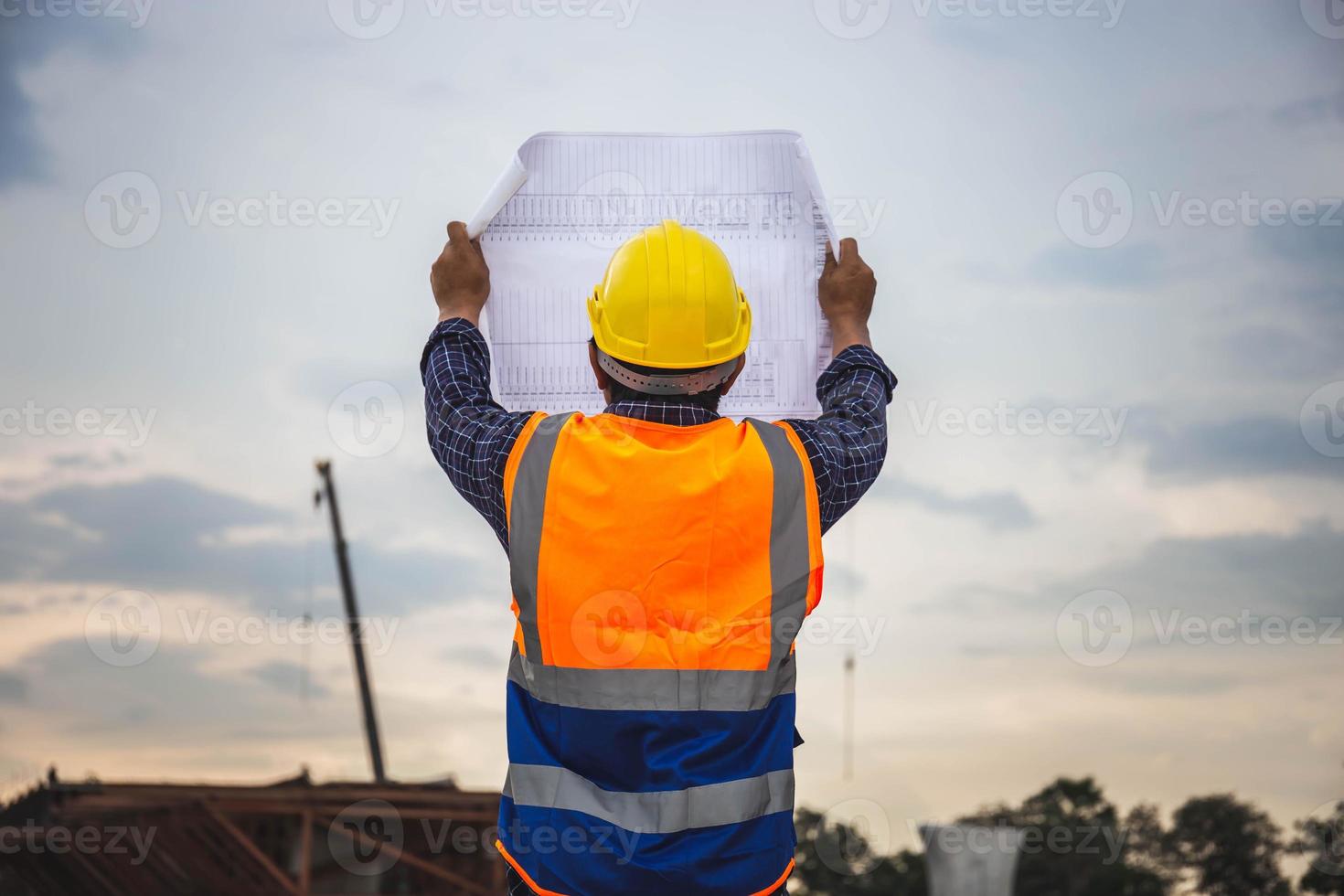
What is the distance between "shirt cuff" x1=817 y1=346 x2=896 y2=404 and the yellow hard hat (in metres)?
0.40

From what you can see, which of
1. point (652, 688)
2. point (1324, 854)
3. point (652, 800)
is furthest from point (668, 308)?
point (1324, 854)

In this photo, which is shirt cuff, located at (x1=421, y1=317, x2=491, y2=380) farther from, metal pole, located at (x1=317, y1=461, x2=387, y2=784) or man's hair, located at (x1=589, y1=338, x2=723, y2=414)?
metal pole, located at (x1=317, y1=461, x2=387, y2=784)

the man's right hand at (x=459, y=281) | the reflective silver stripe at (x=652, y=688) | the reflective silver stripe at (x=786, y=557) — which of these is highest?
the man's right hand at (x=459, y=281)

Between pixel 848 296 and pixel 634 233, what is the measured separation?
72 centimetres

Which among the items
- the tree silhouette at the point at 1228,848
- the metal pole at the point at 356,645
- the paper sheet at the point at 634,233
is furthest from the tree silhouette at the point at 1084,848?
the paper sheet at the point at 634,233

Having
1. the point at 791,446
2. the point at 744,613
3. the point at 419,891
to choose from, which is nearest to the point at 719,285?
the point at 791,446

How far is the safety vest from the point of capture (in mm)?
3061

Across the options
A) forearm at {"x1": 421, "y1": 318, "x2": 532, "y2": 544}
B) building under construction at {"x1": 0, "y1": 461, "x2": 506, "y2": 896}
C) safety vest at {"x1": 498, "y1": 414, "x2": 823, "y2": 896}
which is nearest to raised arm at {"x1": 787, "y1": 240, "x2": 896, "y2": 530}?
safety vest at {"x1": 498, "y1": 414, "x2": 823, "y2": 896}

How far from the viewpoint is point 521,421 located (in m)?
3.28

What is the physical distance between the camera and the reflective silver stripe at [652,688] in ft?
10.1

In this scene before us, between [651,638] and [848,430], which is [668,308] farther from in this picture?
[651,638]

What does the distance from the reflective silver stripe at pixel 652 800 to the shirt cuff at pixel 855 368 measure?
1.23 m

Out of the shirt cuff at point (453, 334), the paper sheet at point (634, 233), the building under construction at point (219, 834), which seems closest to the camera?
the shirt cuff at point (453, 334)

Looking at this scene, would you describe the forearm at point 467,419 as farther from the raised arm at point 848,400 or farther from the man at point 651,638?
the raised arm at point 848,400
